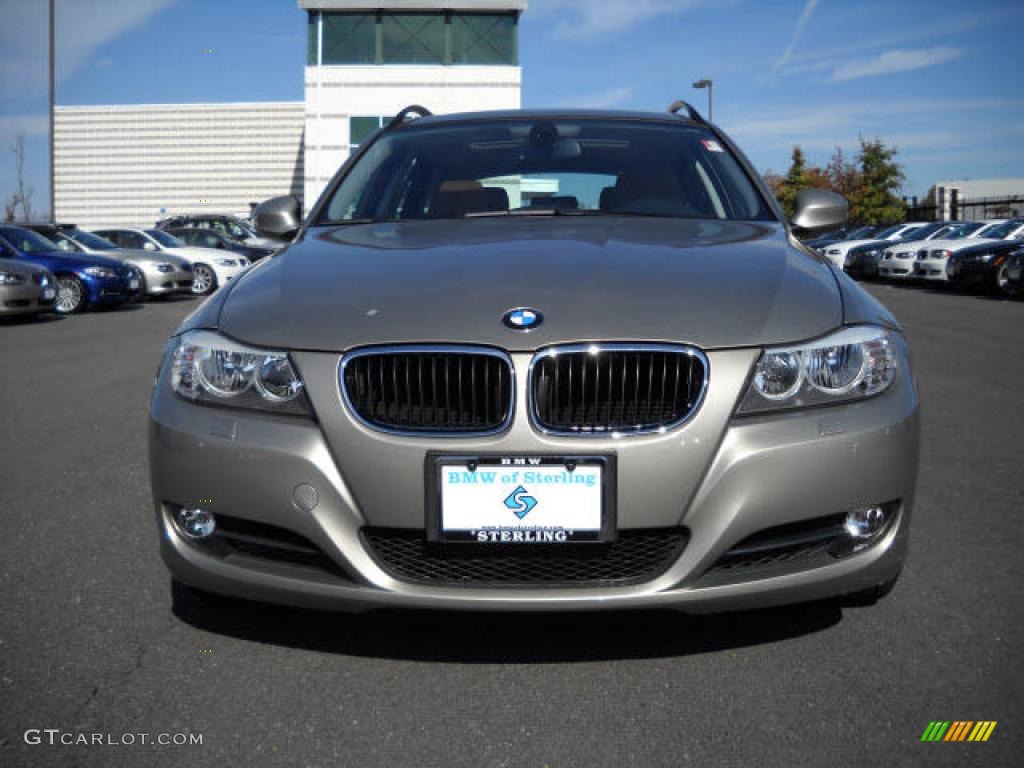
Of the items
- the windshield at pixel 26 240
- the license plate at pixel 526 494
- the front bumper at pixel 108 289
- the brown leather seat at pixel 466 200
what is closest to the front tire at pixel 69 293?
the front bumper at pixel 108 289

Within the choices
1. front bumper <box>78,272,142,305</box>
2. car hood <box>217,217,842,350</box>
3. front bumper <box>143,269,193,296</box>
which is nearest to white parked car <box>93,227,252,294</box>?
front bumper <box>143,269,193,296</box>

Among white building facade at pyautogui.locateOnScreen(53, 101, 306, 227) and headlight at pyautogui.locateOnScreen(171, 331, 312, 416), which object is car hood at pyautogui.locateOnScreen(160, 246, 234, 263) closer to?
headlight at pyautogui.locateOnScreen(171, 331, 312, 416)

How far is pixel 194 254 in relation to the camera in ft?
70.0

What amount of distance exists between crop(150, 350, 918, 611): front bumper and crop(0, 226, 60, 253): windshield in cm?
1600

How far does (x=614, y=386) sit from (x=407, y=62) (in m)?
35.7

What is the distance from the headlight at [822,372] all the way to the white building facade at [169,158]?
59.1 metres

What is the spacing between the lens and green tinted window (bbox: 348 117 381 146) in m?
36.5

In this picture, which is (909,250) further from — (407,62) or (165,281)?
(407,62)

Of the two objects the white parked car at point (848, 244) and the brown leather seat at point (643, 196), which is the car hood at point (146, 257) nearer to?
the white parked car at point (848, 244)

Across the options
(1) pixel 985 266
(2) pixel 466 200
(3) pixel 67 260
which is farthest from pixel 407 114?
(1) pixel 985 266

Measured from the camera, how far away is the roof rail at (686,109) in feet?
14.9

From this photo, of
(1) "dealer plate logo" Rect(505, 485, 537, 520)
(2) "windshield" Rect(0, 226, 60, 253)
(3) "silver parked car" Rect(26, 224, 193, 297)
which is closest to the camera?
(1) "dealer plate logo" Rect(505, 485, 537, 520)

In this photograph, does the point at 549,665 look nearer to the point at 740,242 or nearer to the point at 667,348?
the point at 667,348

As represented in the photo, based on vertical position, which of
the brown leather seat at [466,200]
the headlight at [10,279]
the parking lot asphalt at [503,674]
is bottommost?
the parking lot asphalt at [503,674]
